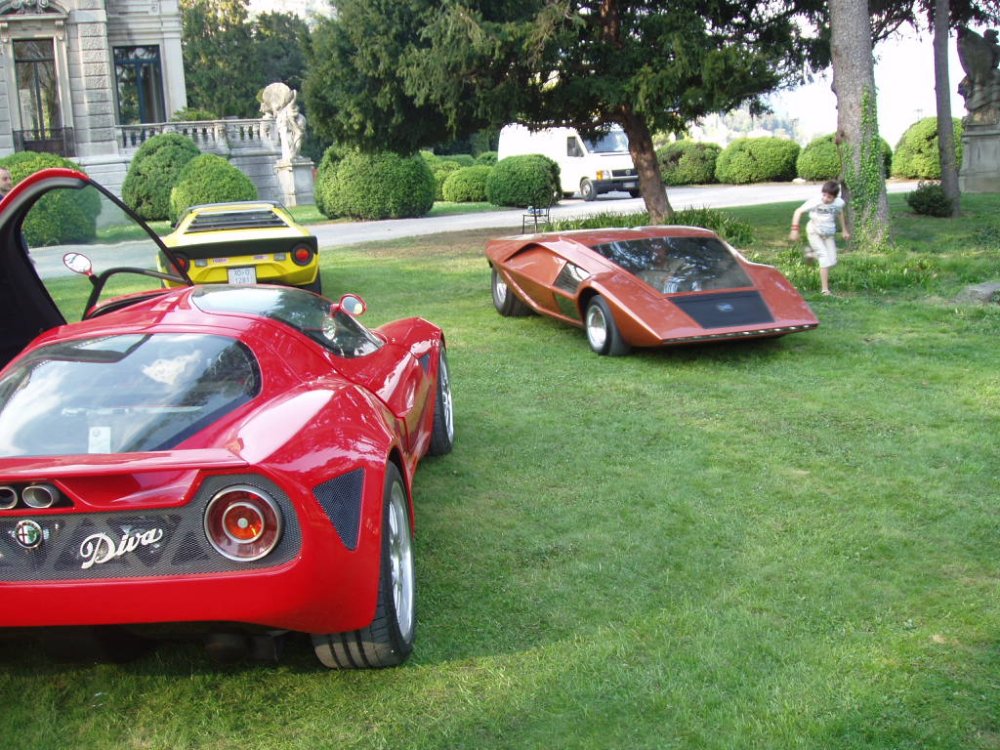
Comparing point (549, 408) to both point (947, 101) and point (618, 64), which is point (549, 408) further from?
point (947, 101)

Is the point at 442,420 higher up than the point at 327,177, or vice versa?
the point at 327,177

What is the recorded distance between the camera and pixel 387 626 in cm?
357

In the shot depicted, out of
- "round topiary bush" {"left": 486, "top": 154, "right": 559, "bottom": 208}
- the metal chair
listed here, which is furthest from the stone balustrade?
the metal chair

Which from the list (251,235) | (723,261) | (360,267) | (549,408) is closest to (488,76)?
(360,267)

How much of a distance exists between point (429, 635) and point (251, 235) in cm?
804

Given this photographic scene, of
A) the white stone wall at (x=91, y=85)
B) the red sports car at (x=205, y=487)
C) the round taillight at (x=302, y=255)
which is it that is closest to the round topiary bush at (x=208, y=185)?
the round taillight at (x=302, y=255)

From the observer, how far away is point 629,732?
10.8 feet

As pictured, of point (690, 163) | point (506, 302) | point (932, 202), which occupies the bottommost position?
point (506, 302)

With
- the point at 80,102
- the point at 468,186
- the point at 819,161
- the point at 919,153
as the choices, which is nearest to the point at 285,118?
the point at 80,102

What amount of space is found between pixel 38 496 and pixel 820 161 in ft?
100

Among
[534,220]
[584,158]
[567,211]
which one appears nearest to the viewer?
[534,220]

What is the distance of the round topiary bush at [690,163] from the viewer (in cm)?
3547

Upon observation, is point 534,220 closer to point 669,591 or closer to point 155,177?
point 155,177

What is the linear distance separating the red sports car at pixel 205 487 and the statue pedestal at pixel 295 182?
103 feet
